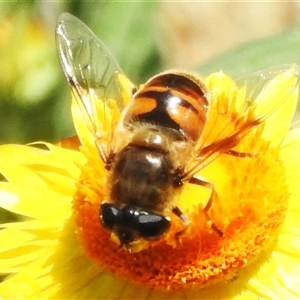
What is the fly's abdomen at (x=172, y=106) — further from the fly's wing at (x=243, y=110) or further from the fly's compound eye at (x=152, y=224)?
the fly's compound eye at (x=152, y=224)

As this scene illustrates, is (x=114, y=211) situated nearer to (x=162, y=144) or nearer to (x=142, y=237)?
(x=142, y=237)

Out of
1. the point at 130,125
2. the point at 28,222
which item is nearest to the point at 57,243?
the point at 28,222

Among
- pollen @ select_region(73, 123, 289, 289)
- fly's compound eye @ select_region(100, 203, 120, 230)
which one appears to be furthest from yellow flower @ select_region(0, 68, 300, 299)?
fly's compound eye @ select_region(100, 203, 120, 230)

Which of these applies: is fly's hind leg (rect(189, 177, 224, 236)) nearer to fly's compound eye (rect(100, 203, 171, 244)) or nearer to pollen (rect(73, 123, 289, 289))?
pollen (rect(73, 123, 289, 289))

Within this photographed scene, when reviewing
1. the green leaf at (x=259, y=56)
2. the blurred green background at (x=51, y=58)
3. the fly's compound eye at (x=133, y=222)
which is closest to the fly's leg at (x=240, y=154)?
the fly's compound eye at (x=133, y=222)

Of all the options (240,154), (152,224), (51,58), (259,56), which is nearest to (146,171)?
(152,224)

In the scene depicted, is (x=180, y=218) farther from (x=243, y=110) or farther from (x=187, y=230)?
(x=243, y=110)
